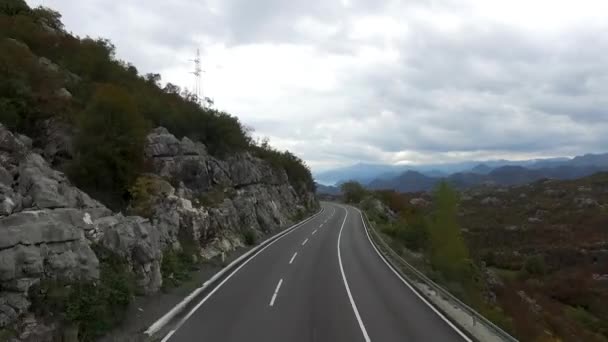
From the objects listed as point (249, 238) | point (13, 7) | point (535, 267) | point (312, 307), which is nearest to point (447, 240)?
point (249, 238)

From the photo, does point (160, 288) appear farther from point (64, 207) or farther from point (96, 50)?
point (96, 50)

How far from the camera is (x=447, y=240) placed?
107 feet

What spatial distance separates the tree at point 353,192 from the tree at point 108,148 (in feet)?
285

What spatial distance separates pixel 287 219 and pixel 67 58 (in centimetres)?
2548

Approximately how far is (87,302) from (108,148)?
944 cm

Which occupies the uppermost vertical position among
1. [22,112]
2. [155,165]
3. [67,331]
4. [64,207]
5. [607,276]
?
[22,112]

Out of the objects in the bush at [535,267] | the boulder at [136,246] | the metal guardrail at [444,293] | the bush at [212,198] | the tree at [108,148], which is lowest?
the bush at [535,267]

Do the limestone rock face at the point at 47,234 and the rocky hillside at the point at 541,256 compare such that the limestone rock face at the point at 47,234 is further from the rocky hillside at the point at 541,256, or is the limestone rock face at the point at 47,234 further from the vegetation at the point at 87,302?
the rocky hillside at the point at 541,256

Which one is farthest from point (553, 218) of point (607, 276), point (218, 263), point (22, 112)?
point (22, 112)

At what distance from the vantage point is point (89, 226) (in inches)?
469

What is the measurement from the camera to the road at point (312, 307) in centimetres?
1034

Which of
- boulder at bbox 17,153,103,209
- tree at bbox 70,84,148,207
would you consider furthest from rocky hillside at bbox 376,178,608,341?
tree at bbox 70,84,148,207

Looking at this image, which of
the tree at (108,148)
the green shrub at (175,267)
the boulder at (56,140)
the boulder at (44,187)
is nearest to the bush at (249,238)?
the green shrub at (175,267)

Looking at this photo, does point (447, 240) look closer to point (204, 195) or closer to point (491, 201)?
point (204, 195)
